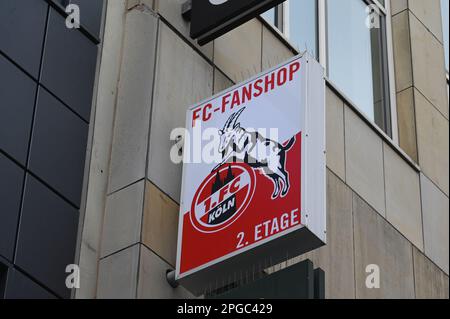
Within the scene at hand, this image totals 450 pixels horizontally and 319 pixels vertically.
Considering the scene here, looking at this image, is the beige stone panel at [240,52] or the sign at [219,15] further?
the beige stone panel at [240,52]

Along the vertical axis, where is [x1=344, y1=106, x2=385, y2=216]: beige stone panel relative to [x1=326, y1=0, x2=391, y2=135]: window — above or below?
below

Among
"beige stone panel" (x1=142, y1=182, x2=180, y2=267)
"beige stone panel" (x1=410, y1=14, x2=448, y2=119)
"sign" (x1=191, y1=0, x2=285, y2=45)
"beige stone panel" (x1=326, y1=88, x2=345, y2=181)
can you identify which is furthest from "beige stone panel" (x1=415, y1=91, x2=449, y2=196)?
"beige stone panel" (x1=142, y1=182, x2=180, y2=267)

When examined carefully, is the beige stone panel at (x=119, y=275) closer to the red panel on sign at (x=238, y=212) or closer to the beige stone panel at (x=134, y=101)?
the red panel on sign at (x=238, y=212)

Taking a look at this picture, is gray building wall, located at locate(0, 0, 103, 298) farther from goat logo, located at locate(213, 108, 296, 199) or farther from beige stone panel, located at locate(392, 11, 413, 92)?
beige stone panel, located at locate(392, 11, 413, 92)

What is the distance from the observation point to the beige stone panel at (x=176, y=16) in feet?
44.7

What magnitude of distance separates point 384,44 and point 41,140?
9.30 m

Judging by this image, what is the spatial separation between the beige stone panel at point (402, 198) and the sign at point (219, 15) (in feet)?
15.7

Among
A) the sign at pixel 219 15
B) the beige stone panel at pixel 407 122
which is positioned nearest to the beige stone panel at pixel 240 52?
the sign at pixel 219 15

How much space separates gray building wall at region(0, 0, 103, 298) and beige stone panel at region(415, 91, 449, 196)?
7454 millimetres

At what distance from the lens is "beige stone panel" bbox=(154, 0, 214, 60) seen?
44.7 ft

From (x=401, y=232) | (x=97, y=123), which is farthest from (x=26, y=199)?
(x=401, y=232)

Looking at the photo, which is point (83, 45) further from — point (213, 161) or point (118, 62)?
point (213, 161)

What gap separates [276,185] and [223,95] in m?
Result: 1.51

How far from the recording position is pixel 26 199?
11445 mm
